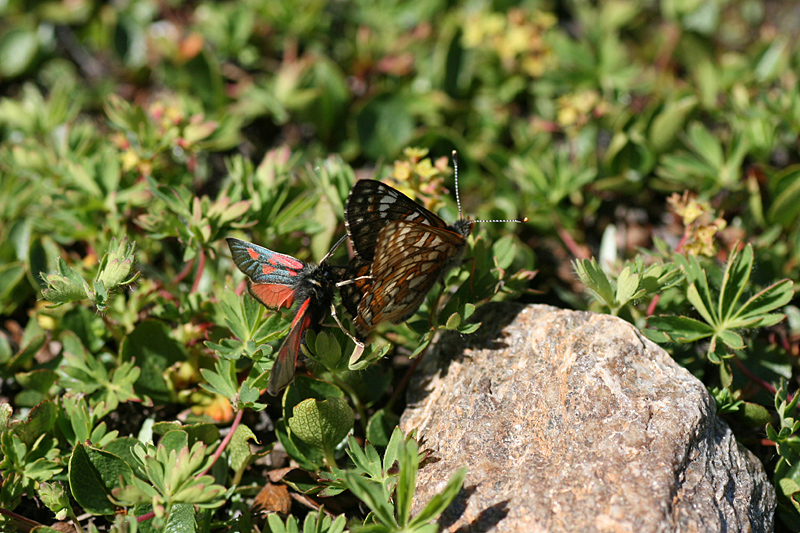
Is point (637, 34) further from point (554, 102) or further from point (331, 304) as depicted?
point (331, 304)

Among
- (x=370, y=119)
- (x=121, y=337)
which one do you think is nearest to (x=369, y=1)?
(x=370, y=119)

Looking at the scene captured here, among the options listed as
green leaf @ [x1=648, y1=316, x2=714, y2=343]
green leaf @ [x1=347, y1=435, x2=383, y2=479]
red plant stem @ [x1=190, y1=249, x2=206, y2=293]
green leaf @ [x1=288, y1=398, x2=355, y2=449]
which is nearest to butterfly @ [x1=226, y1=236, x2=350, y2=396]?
green leaf @ [x1=288, y1=398, x2=355, y2=449]

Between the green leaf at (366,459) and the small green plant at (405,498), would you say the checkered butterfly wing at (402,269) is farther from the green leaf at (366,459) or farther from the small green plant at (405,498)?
the small green plant at (405,498)

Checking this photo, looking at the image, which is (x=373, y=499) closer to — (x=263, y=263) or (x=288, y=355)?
(x=288, y=355)

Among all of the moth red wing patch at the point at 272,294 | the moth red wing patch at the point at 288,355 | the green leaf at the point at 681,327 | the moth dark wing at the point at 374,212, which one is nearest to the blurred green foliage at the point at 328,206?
the green leaf at the point at 681,327

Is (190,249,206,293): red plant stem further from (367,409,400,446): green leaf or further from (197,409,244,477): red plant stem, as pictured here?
(367,409,400,446): green leaf
